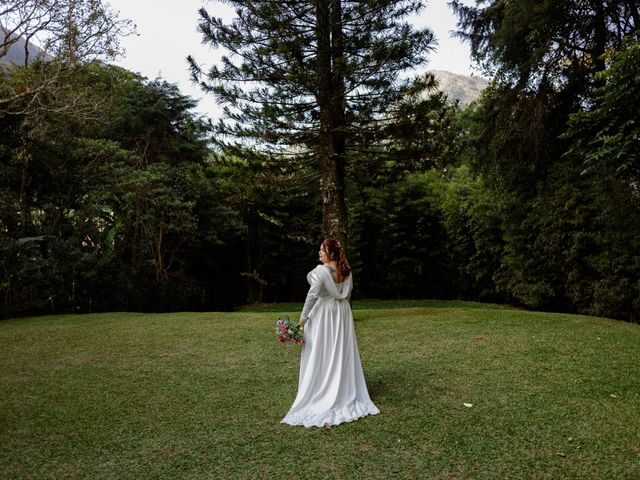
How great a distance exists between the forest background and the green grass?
2.70 metres

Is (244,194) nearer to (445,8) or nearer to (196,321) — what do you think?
(196,321)

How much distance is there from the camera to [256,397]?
4.73 m

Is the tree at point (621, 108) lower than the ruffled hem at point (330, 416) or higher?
higher

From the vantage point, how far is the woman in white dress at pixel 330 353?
160 inches

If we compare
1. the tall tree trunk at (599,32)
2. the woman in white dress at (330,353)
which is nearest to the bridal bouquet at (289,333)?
the woman in white dress at (330,353)

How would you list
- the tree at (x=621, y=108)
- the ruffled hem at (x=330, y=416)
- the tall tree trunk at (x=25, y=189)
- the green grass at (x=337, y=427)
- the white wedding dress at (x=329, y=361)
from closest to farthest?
1. the green grass at (x=337, y=427)
2. the ruffled hem at (x=330, y=416)
3. the white wedding dress at (x=329, y=361)
4. the tree at (x=621, y=108)
5. the tall tree trunk at (x=25, y=189)

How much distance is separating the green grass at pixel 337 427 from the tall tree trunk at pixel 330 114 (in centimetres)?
213

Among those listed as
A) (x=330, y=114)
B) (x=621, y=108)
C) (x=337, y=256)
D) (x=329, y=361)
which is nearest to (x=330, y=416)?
(x=329, y=361)

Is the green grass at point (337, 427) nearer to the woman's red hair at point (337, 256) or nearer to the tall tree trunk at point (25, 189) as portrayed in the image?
the woman's red hair at point (337, 256)

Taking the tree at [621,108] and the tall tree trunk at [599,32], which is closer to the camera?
the tree at [621,108]

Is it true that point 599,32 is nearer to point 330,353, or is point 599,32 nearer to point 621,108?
point 621,108

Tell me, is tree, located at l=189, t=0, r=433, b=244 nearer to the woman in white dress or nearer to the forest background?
the forest background

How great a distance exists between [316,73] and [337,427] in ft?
20.4

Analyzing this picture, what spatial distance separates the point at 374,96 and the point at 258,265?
847 centimetres
